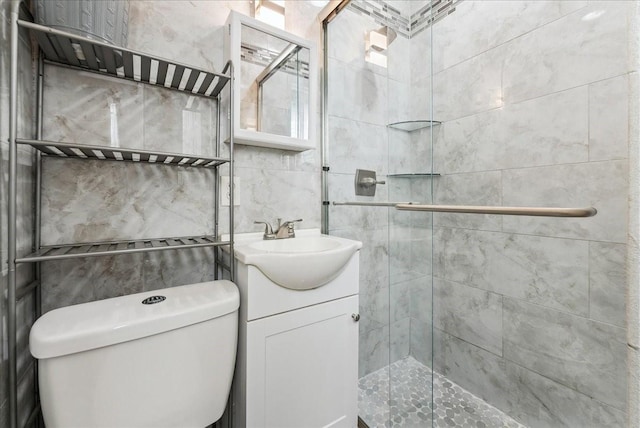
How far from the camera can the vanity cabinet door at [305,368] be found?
93 centimetres

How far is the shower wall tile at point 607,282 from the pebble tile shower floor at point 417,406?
67cm

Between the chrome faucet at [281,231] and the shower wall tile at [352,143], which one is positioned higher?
the shower wall tile at [352,143]

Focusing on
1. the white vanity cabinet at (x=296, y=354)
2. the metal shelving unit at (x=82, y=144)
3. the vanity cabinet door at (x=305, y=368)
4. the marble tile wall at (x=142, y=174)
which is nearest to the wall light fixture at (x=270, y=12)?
the marble tile wall at (x=142, y=174)

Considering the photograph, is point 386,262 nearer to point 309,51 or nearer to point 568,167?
point 568,167

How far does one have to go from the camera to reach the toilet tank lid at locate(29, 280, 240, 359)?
0.65 m

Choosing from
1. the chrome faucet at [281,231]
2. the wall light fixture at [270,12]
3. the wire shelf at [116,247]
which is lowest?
the wire shelf at [116,247]

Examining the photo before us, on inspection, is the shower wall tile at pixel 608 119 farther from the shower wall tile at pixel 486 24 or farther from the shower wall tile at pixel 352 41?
the shower wall tile at pixel 352 41

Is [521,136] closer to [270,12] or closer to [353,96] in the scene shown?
[353,96]

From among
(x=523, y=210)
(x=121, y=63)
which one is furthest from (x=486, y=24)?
(x=121, y=63)

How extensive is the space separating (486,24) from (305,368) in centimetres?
182

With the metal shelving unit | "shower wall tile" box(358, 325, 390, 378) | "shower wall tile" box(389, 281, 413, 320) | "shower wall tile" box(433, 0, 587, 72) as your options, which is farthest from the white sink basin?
"shower wall tile" box(433, 0, 587, 72)

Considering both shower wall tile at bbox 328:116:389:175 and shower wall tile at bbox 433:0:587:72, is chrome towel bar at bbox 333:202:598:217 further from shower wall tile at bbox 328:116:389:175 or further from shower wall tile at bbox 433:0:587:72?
shower wall tile at bbox 433:0:587:72

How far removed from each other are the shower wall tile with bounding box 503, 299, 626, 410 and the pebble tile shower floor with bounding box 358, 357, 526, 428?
0.30 metres

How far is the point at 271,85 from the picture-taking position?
1282mm
